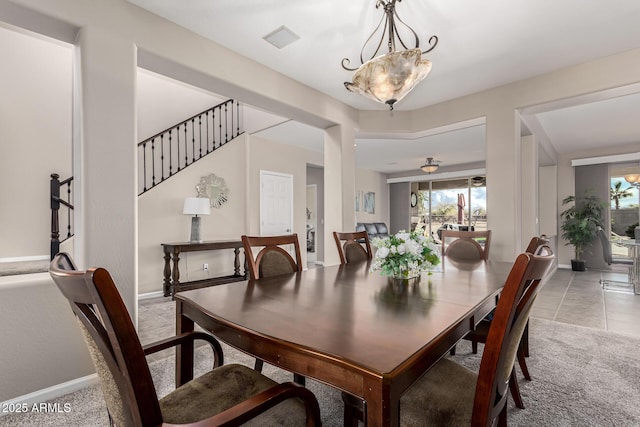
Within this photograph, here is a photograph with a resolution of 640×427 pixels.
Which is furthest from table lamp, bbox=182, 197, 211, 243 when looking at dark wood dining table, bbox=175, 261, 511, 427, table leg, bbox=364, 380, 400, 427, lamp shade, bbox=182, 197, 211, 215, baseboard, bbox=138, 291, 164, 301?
table leg, bbox=364, 380, 400, 427

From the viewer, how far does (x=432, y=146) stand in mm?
6461

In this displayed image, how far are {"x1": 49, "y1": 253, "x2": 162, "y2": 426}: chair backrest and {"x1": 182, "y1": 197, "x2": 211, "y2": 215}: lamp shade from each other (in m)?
3.92

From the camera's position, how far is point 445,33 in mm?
2549

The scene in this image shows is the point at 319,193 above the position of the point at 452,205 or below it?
above

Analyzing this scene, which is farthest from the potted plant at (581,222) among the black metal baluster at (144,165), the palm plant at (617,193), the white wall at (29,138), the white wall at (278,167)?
the white wall at (29,138)

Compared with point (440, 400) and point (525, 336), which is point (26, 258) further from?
point (525, 336)

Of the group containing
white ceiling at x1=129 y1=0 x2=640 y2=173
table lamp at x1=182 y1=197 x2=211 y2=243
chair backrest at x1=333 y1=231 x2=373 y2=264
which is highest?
white ceiling at x1=129 y1=0 x2=640 y2=173

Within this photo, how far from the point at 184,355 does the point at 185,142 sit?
4.67 meters

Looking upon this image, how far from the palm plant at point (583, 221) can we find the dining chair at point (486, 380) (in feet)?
21.8

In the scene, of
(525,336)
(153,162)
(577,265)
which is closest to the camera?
(525,336)

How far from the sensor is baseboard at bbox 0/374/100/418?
1779 millimetres

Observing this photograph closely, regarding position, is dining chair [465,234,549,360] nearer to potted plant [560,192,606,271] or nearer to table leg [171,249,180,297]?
table leg [171,249,180,297]

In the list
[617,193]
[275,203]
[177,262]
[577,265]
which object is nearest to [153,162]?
[177,262]

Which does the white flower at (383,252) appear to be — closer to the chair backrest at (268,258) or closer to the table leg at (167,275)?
the chair backrest at (268,258)
